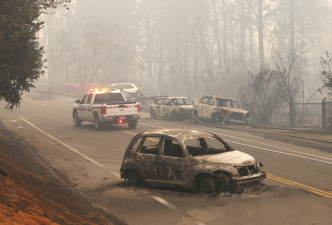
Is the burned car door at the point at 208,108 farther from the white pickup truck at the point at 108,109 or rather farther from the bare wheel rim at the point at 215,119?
the white pickup truck at the point at 108,109

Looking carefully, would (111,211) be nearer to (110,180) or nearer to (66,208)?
(66,208)

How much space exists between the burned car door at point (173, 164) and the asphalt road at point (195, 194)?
33 cm

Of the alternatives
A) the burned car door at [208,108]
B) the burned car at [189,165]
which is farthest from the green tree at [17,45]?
the burned car door at [208,108]

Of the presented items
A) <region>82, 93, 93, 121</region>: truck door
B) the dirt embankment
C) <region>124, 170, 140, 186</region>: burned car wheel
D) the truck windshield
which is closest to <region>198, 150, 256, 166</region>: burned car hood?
<region>124, 170, 140, 186</region>: burned car wheel

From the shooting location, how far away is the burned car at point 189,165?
32.9ft

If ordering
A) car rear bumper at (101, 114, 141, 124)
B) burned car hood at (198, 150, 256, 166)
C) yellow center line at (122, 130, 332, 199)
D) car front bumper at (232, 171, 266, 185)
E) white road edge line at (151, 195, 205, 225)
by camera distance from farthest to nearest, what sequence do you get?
car rear bumper at (101, 114, 141, 124), yellow center line at (122, 130, 332, 199), burned car hood at (198, 150, 256, 166), car front bumper at (232, 171, 266, 185), white road edge line at (151, 195, 205, 225)

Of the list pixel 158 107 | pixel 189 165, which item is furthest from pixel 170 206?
pixel 158 107

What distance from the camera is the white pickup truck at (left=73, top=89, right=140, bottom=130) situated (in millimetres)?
23844

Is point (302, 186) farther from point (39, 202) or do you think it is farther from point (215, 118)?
point (215, 118)

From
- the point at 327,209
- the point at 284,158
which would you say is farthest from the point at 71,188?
the point at 284,158

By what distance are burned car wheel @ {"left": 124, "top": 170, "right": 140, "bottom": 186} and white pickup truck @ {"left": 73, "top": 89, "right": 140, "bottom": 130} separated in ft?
40.1

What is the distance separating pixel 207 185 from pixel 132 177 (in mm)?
2246

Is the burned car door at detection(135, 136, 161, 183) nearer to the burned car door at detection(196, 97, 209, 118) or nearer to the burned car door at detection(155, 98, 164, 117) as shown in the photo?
the burned car door at detection(196, 97, 209, 118)

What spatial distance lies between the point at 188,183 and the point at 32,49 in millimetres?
10726
